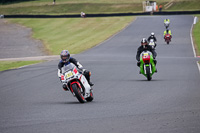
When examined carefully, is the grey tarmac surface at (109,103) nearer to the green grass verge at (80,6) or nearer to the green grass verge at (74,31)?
the green grass verge at (74,31)

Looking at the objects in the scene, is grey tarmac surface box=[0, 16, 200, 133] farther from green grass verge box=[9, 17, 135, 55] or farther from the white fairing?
green grass verge box=[9, 17, 135, 55]

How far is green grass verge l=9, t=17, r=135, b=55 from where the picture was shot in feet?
136

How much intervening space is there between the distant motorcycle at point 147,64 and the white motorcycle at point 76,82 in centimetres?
558

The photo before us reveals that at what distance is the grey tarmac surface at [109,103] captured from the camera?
307 inches

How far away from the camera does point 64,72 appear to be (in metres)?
11.2

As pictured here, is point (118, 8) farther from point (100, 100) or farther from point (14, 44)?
point (100, 100)

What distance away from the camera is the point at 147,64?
1677 centimetres

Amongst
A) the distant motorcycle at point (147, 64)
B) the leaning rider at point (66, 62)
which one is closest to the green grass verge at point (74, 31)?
the distant motorcycle at point (147, 64)

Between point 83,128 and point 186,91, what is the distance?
6274 mm

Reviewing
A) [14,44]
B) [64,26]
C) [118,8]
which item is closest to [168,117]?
[14,44]

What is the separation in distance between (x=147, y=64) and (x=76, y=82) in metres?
6.27

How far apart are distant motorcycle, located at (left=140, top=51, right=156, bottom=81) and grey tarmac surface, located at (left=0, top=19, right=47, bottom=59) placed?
19049 millimetres

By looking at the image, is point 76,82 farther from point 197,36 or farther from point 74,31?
point 74,31

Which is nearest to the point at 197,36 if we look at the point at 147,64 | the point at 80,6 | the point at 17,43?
the point at 17,43
